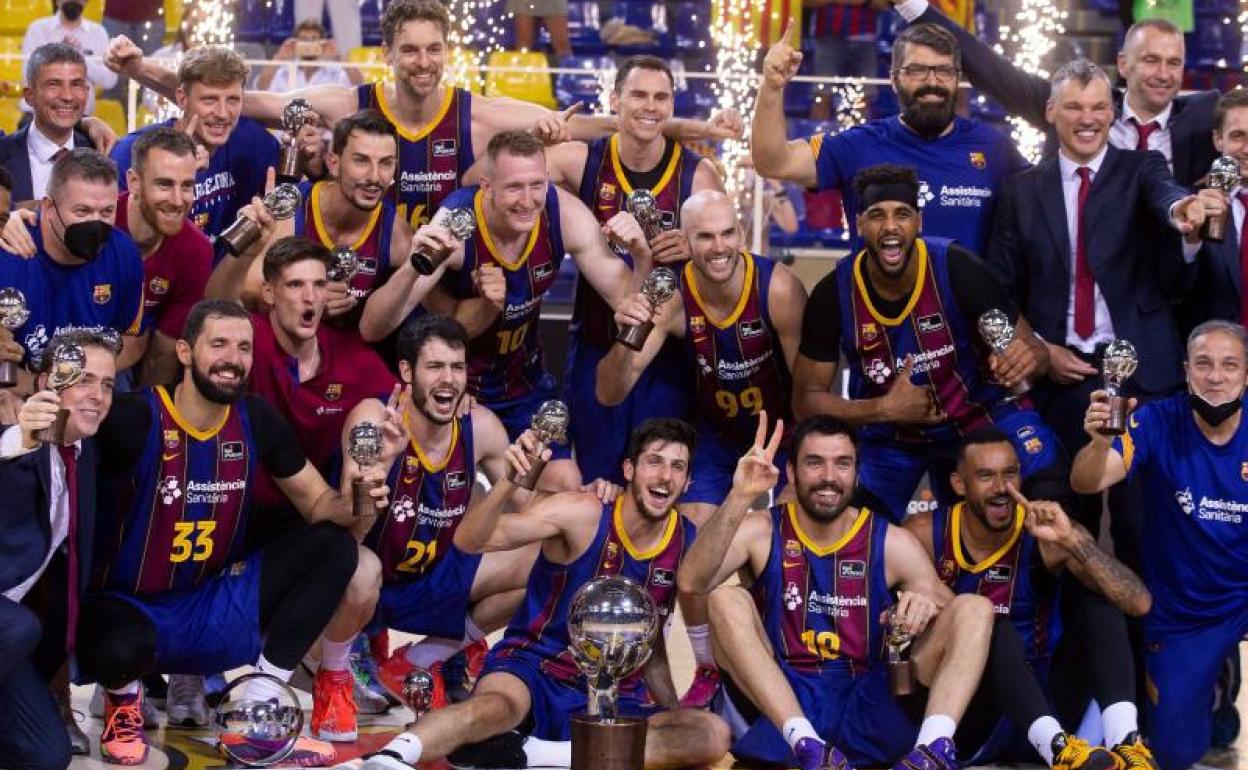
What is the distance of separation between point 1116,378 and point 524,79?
6386 millimetres

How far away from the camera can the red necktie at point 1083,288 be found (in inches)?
229

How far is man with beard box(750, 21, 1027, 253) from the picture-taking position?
19.7 feet

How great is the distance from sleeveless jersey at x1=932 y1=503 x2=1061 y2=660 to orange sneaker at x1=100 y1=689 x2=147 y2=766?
2236 millimetres

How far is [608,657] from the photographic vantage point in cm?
438

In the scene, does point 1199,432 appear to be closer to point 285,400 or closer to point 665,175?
point 665,175

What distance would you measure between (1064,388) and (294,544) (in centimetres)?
232

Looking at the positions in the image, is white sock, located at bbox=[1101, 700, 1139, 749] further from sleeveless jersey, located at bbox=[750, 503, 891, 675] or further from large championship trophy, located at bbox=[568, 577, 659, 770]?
large championship trophy, located at bbox=[568, 577, 659, 770]

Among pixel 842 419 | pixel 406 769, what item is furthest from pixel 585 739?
pixel 842 419

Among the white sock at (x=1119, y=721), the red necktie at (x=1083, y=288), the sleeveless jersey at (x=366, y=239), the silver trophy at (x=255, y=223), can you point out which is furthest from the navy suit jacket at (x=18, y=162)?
the white sock at (x=1119, y=721)

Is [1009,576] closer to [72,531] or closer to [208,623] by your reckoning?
[208,623]

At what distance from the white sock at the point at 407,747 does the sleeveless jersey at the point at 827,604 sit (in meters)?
1.06

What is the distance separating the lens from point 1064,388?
5.87 metres

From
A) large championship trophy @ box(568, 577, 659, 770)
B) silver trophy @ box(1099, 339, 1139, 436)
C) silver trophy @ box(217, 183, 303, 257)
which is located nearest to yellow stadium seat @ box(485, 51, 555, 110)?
silver trophy @ box(217, 183, 303, 257)

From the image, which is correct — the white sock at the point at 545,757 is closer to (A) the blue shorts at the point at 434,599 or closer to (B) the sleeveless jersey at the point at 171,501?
(A) the blue shorts at the point at 434,599
